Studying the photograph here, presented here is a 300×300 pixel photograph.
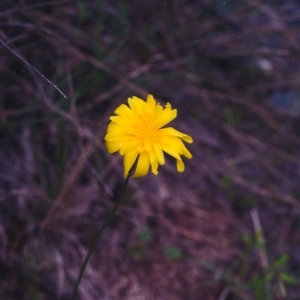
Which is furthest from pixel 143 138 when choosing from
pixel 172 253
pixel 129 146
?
pixel 172 253

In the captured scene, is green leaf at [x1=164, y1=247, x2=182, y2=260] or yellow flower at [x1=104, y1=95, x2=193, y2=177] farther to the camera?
green leaf at [x1=164, y1=247, x2=182, y2=260]

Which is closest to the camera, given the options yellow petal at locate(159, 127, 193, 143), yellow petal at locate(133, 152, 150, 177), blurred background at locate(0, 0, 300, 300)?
yellow petal at locate(133, 152, 150, 177)

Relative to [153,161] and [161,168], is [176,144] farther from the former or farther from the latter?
[161,168]

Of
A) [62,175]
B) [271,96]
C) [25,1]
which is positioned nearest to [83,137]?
[62,175]

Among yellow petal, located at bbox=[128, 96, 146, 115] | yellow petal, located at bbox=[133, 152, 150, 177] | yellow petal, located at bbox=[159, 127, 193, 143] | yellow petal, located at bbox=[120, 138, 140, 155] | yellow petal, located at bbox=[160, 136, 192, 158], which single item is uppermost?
yellow petal, located at bbox=[128, 96, 146, 115]

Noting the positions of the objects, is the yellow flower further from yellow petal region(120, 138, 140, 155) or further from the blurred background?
the blurred background

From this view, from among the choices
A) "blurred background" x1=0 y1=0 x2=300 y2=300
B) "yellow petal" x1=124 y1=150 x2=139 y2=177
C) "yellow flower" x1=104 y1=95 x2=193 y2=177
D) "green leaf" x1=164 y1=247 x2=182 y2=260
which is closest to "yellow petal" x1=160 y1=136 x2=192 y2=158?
"yellow flower" x1=104 y1=95 x2=193 y2=177
